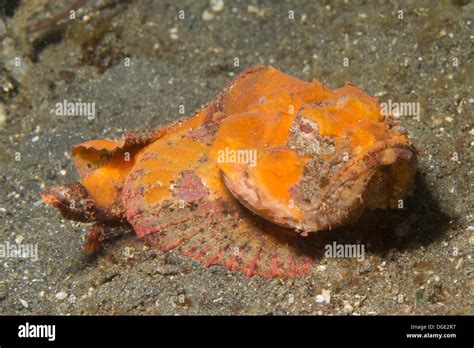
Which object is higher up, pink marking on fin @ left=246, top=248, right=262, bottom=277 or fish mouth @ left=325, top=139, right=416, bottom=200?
fish mouth @ left=325, top=139, right=416, bottom=200

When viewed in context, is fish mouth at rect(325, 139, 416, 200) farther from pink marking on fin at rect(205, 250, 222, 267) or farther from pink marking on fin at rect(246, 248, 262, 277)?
pink marking on fin at rect(205, 250, 222, 267)

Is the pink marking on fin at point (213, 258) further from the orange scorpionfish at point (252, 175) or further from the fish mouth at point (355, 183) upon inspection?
the fish mouth at point (355, 183)

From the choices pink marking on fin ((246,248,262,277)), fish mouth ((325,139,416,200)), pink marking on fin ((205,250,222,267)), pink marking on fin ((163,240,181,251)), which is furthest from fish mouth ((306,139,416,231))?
pink marking on fin ((163,240,181,251))

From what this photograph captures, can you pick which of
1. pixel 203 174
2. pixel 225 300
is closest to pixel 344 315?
pixel 225 300

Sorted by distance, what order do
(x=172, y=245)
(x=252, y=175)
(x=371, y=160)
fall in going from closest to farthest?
(x=371, y=160) < (x=252, y=175) < (x=172, y=245)

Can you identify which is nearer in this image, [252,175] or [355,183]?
[355,183]

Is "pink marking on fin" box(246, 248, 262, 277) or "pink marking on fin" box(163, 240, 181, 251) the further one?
"pink marking on fin" box(163, 240, 181, 251)

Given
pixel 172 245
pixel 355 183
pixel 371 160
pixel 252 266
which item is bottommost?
pixel 252 266

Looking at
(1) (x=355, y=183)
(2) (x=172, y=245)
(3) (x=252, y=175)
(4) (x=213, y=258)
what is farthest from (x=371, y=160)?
(2) (x=172, y=245)

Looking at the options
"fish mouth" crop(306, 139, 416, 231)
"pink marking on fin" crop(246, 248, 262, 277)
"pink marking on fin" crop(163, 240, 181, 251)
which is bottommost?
"pink marking on fin" crop(246, 248, 262, 277)

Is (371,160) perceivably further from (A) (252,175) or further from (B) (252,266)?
(B) (252,266)
